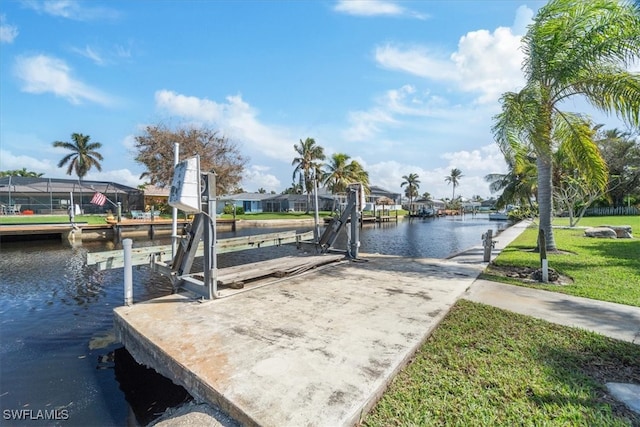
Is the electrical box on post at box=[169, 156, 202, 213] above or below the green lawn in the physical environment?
above

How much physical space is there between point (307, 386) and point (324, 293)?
2.86 m

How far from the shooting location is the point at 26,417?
133 inches

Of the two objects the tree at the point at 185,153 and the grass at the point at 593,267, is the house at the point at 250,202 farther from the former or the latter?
the grass at the point at 593,267

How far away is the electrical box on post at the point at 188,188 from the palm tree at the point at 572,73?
853cm

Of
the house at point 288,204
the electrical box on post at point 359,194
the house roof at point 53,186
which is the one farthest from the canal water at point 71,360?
the house at point 288,204

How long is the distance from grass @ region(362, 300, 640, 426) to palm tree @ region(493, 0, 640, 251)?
6597 millimetres

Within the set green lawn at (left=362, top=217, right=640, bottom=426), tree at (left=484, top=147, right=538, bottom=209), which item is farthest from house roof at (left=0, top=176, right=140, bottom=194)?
green lawn at (left=362, top=217, right=640, bottom=426)

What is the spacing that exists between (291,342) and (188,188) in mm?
2632

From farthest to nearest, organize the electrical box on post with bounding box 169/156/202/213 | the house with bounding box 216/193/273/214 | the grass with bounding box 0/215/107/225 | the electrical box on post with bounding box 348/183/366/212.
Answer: the house with bounding box 216/193/273/214, the grass with bounding box 0/215/107/225, the electrical box on post with bounding box 348/183/366/212, the electrical box on post with bounding box 169/156/202/213

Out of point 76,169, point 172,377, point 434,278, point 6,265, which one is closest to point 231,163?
point 6,265

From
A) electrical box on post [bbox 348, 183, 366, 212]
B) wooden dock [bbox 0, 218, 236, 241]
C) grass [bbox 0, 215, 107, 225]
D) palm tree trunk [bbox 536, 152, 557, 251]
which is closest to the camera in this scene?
electrical box on post [bbox 348, 183, 366, 212]

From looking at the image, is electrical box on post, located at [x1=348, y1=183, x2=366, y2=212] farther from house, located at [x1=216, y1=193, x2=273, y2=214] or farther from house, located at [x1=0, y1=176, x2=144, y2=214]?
house, located at [x1=216, y1=193, x2=273, y2=214]

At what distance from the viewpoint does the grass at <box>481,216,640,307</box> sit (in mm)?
5711

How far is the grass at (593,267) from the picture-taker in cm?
571
